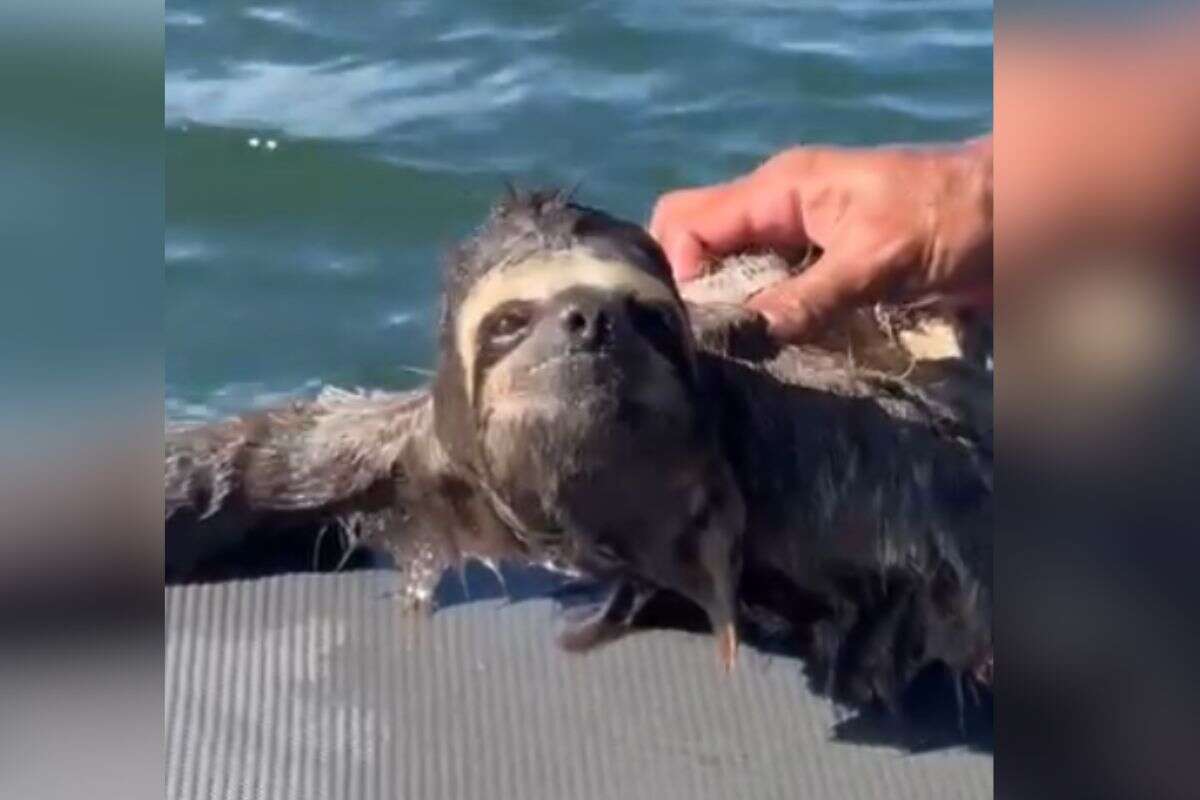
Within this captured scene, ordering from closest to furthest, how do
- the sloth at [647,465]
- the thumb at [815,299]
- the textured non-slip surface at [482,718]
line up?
the textured non-slip surface at [482,718], the sloth at [647,465], the thumb at [815,299]

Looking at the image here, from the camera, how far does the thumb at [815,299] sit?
2.23m

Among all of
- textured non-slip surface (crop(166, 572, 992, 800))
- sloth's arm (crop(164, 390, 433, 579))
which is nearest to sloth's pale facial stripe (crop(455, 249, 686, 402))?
sloth's arm (crop(164, 390, 433, 579))

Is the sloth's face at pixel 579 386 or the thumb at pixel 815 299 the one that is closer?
the sloth's face at pixel 579 386

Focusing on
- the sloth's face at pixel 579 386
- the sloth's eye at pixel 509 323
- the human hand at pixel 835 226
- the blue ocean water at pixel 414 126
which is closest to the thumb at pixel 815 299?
the human hand at pixel 835 226

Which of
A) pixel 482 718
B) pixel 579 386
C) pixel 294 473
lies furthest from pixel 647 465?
pixel 294 473

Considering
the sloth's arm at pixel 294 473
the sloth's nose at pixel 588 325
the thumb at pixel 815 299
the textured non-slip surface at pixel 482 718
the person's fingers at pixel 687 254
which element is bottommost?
the textured non-slip surface at pixel 482 718

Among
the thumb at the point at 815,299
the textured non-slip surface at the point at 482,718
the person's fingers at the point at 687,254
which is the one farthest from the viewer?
the person's fingers at the point at 687,254

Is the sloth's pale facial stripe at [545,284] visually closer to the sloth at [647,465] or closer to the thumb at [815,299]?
the sloth at [647,465]

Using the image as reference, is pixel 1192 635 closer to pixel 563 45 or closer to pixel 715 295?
pixel 715 295

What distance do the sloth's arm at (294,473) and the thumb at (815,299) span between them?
41 cm

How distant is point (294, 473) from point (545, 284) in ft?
1.64

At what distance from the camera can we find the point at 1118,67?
949 mm

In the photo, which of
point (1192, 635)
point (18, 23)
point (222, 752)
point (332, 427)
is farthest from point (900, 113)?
point (18, 23)

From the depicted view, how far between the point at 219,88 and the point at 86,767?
1122 mm
